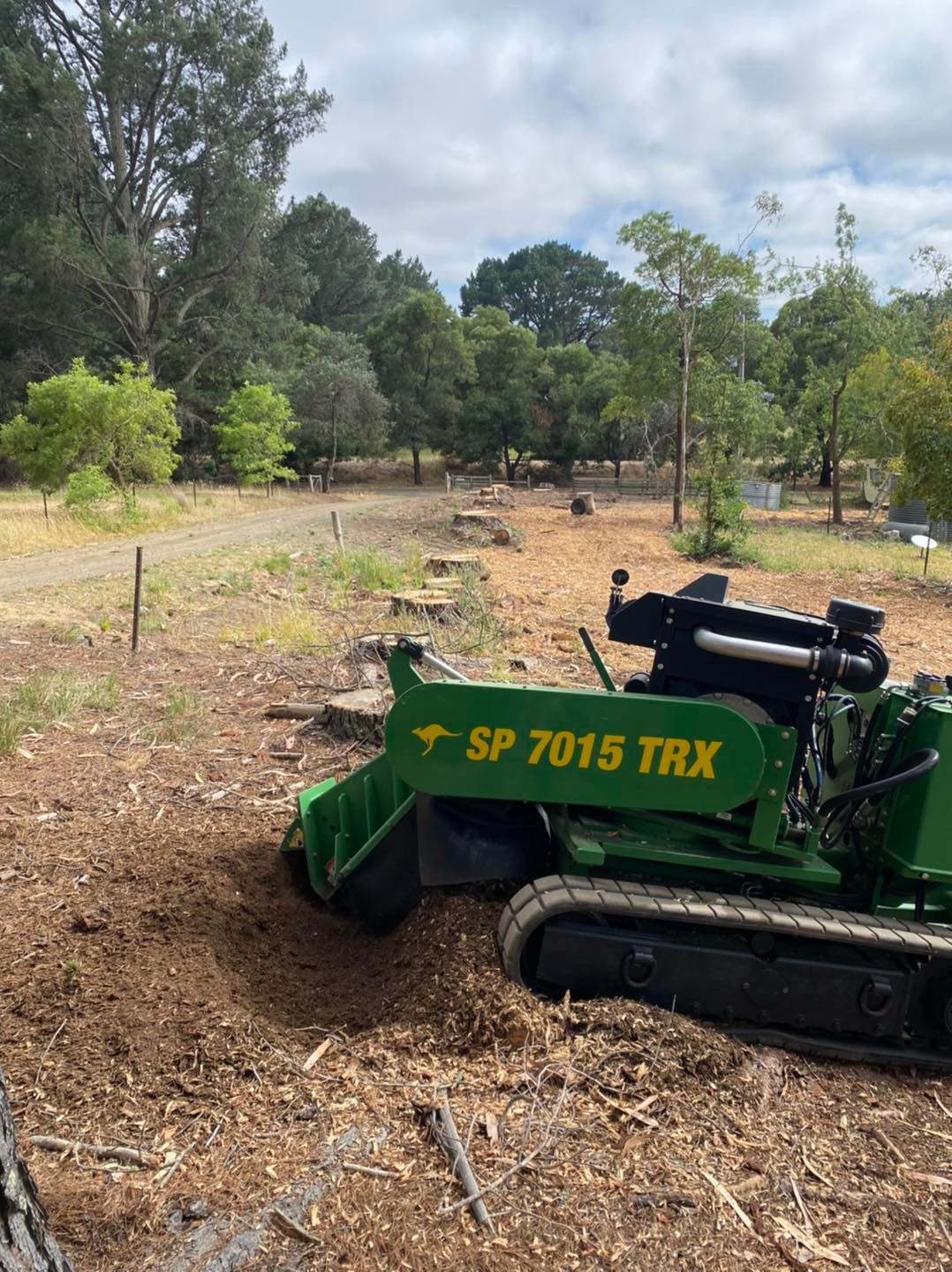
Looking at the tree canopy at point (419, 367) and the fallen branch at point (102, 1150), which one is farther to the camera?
the tree canopy at point (419, 367)

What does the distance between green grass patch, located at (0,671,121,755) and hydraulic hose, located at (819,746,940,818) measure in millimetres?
5424

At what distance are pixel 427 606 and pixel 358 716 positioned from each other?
3774 mm

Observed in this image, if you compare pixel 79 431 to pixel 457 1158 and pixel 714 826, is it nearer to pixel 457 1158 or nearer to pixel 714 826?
pixel 714 826

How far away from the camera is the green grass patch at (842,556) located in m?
19.2

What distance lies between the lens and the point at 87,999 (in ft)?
10.7

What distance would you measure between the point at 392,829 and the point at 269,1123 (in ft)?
4.30

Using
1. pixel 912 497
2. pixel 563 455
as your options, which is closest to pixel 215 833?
pixel 912 497

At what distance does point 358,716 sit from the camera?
20.9 feet

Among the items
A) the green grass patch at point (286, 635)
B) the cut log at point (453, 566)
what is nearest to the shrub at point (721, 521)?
the cut log at point (453, 566)

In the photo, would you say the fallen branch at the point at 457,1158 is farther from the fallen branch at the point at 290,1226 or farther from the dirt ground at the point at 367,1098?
the fallen branch at the point at 290,1226

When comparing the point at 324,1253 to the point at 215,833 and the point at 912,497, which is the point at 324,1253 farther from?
the point at 912,497

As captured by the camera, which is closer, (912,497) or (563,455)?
(912,497)

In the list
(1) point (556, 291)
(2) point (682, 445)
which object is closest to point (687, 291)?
(2) point (682, 445)

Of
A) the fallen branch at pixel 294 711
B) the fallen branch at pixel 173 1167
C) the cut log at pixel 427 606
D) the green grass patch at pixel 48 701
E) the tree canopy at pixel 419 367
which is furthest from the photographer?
the tree canopy at pixel 419 367
